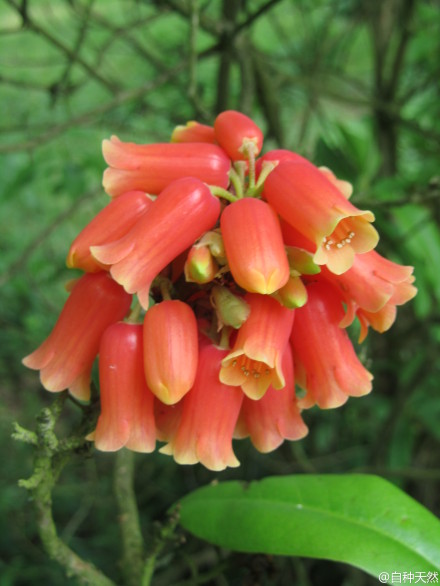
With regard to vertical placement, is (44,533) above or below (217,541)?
above

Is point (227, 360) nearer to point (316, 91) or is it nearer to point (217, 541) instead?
point (217, 541)

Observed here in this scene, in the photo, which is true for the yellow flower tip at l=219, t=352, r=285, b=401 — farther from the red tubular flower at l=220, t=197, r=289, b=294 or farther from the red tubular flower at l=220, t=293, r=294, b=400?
the red tubular flower at l=220, t=197, r=289, b=294

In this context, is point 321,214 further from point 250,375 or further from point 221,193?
point 250,375

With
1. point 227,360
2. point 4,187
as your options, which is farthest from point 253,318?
point 4,187

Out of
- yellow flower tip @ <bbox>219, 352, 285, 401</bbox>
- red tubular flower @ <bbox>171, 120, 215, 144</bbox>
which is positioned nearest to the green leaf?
yellow flower tip @ <bbox>219, 352, 285, 401</bbox>

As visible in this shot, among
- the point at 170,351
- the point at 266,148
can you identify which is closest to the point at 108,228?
the point at 170,351

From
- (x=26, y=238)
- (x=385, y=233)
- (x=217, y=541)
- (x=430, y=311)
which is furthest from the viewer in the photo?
(x=26, y=238)

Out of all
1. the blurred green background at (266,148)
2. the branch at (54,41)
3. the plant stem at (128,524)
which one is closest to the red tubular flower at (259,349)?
the plant stem at (128,524)
